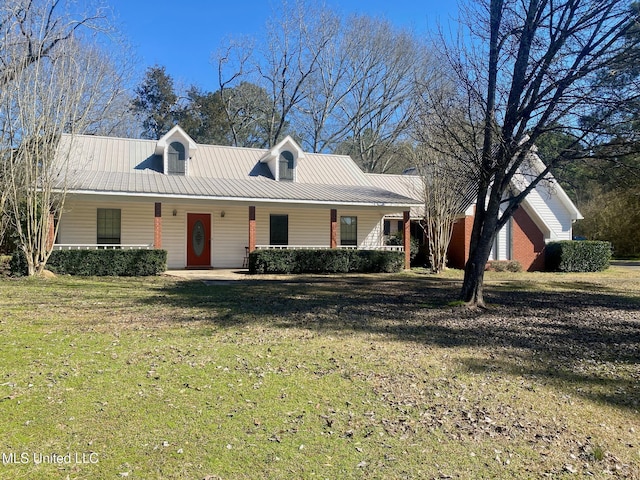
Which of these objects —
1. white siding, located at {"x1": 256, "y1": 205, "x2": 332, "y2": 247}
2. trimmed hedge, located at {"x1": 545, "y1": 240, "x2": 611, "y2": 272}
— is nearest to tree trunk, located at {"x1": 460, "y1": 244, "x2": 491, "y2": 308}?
white siding, located at {"x1": 256, "y1": 205, "x2": 332, "y2": 247}

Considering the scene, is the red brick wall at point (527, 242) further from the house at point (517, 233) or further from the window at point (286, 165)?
the window at point (286, 165)

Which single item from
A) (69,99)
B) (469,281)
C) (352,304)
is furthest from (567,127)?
(69,99)

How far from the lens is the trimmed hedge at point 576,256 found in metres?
22.3

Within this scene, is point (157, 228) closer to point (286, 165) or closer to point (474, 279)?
point (286, 165)

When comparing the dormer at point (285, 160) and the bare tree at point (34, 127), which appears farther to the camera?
the dormer at point (285, 160)

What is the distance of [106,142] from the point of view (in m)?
20.0

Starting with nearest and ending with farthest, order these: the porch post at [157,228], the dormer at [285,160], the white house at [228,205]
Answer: the porch post at [157,228], the white house at [228,205], the dormer at [285,160]

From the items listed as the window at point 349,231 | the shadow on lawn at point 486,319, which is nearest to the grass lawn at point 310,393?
the shadow on lawn at point 486,319

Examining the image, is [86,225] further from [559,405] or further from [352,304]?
[559,405]

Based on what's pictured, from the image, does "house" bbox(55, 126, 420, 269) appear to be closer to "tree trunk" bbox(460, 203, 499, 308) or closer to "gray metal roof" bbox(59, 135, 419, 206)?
"gray metal roof" bbox(59, 135, 419, 206)

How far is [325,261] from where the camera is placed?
18.0m

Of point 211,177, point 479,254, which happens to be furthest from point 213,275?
point 479,254

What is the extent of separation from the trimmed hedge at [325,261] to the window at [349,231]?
117 inches

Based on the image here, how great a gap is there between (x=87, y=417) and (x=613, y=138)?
401 inches
